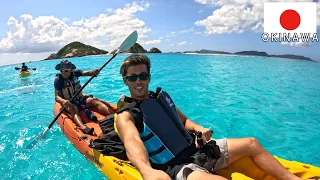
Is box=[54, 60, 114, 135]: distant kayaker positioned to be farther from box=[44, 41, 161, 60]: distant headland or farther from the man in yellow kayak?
box=[44, 41, 161, 60]: distant headland

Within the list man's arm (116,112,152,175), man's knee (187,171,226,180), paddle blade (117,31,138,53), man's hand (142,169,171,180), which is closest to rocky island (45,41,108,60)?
paddle blade (117,31,138,53)

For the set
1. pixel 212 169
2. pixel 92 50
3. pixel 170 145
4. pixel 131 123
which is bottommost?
pixel 212 169

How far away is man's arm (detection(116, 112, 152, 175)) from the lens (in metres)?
1.93

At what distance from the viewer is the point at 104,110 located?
237 inches

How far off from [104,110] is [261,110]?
5.15 m

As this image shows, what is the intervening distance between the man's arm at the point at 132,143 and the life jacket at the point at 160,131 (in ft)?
0.44

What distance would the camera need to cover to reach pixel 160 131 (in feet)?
8.18

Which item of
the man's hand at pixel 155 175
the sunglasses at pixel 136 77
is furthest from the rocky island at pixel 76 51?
the man's hand at pixel 155 175

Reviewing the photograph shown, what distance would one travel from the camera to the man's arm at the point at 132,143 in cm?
193

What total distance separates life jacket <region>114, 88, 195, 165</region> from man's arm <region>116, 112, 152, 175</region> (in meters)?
0.13

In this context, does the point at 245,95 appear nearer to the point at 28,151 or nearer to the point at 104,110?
the point at 104,110

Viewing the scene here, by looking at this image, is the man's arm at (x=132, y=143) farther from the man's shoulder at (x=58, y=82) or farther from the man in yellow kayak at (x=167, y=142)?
the man's shoulder at (x=58, y=82)

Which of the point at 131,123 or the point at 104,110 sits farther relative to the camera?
the point at 104,110

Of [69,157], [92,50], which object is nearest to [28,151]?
[69,157]
